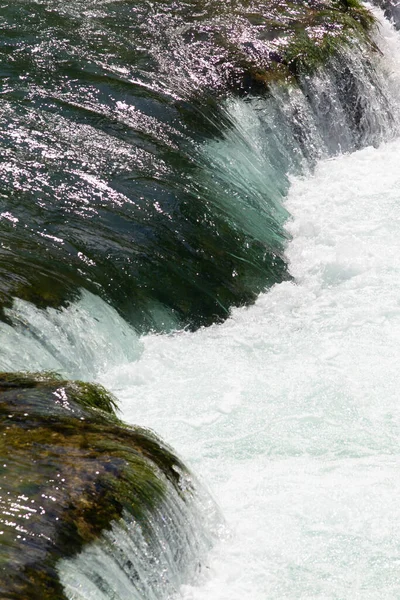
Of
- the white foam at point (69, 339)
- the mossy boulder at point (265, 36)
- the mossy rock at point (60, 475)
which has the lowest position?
the white foam at point (69, 339)

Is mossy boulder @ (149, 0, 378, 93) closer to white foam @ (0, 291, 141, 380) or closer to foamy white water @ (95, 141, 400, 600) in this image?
foamy white water @ (95, 141, 400, 600)

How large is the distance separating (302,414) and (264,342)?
1.28 m

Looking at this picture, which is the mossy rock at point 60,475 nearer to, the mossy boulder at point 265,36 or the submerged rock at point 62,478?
the submerged rock at point 62,478

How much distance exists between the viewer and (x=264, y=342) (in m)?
8.03

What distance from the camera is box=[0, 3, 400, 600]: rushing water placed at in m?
5.44

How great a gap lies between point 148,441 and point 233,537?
74 centimetres

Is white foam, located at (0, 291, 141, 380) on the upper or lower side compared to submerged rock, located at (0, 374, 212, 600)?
lower

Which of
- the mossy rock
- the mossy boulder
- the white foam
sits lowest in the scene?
the white foam

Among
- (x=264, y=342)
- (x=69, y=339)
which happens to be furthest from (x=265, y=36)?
(x=69, y=339)

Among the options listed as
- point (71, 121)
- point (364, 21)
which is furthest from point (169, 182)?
point (364, 21)

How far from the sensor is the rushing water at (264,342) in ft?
17.9

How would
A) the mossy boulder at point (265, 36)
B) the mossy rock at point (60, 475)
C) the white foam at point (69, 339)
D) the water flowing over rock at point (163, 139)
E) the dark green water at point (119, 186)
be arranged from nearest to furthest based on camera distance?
the mossy rock at point (60, 475) < the white foam at point (69, 339) < the dark green water at point (119, 186) < the water flowing over rock at point (163, 139) < the mossy boulder at point (265, 36)

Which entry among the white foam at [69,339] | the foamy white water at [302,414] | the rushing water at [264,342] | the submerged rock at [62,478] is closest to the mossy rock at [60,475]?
the submerged rock at [62,478]

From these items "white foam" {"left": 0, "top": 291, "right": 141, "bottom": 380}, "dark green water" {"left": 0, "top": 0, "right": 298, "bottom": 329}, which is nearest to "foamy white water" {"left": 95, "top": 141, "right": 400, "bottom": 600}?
"white foam" {"left": 0, "top": 291, "right": 141, "bottom": 380}
